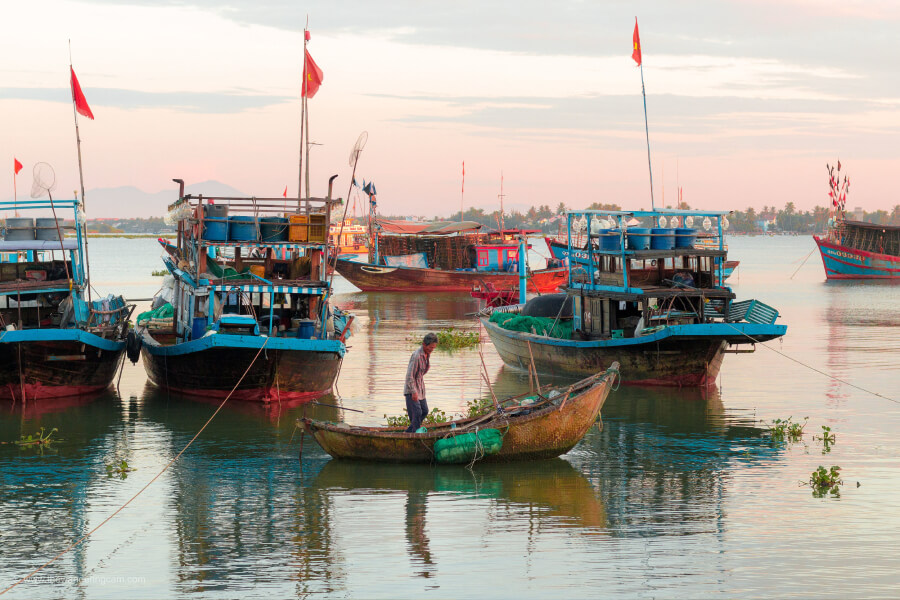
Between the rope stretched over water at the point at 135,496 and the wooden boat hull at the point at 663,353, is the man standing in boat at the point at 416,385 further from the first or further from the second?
the wooden boat hull at the point at 663,353

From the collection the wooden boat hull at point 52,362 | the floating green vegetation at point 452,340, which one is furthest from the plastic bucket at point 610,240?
the wooden boat hull at point 52,362

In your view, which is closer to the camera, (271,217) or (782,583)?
(782,583)

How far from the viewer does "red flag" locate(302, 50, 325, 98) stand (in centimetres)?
2545

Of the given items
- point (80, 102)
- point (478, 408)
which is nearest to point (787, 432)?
point (478, 408)

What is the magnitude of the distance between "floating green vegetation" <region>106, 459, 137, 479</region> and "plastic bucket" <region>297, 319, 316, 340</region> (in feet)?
19.4

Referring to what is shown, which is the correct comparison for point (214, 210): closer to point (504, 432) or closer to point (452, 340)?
point (504, 432)

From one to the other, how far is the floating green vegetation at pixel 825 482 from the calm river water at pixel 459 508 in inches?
7.0

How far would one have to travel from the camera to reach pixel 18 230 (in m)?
23.5

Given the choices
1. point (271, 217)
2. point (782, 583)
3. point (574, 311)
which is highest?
point (271, 217)

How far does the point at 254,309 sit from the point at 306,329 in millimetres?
1614

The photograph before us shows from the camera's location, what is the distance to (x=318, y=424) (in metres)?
15.2

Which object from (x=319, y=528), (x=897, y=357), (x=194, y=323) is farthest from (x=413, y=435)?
(x=897, y=357)

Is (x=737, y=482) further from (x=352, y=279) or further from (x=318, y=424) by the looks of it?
(x=352, y=279)

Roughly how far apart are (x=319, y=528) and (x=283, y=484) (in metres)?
2.33
